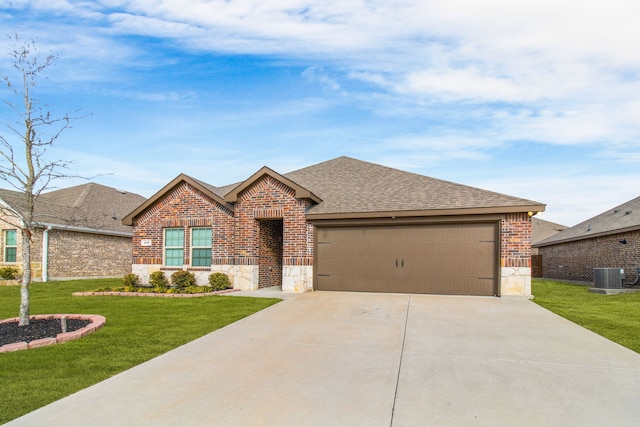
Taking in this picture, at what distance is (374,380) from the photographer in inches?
195

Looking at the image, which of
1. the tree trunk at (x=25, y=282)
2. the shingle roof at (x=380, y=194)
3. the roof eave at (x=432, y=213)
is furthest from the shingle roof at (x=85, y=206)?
the roof eave at (x=432, y=213)

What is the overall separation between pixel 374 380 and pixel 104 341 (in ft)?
15.4

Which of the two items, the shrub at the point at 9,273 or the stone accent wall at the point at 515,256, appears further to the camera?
the shrub at the point at 9,273

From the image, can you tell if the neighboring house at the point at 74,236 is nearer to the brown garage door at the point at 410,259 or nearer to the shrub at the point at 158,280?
the shrub at the point at 158,280

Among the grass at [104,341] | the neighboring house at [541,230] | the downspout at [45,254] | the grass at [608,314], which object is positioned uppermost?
the neighboring house at [541,230]

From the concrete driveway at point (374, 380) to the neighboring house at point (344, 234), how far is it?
440 centimetres

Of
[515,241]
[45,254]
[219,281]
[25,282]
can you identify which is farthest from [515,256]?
[45,254]

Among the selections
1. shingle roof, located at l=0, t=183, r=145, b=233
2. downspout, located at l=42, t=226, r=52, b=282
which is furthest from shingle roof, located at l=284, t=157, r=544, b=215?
downspout, located at l=42, t=226, r=52, b=282

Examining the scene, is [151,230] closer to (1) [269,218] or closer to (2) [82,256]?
(1) [269,218]

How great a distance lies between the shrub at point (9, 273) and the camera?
18219 millimetres

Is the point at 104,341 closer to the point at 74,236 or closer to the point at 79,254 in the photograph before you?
the point at 74,236

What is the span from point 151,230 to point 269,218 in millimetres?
5183

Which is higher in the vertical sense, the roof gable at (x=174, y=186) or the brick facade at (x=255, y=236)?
the roof gable at (x=174, y=186)

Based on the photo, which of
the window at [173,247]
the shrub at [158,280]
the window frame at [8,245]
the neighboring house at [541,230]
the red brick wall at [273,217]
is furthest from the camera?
the neighboring house at [541,230]
